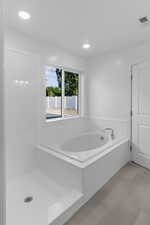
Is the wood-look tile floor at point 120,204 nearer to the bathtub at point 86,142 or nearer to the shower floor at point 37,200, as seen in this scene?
the shower floor at point 37,200

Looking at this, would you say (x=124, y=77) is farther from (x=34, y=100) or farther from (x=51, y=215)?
(x=51, y=215)

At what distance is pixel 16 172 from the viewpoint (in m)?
2.40

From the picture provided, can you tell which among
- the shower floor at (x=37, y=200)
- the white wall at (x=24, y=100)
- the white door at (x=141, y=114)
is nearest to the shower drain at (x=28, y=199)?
the shower floor at (x=37, y=200)


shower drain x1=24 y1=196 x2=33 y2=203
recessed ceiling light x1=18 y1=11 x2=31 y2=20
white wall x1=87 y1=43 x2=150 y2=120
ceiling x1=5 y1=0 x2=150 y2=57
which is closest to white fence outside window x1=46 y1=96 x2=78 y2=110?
white wall x1=87 y1=43 x2=150 y2=120

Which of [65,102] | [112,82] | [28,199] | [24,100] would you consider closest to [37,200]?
[28,199]

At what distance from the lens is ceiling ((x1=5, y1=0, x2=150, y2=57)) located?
1.68 m

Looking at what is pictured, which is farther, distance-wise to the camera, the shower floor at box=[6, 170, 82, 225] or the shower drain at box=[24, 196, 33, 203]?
the shower drain at box=[24, 196, 33, 203]

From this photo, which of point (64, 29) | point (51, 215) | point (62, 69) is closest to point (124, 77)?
point (62, 69)

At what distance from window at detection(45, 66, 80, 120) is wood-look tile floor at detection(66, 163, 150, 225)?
1747 mm

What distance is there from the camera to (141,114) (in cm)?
285

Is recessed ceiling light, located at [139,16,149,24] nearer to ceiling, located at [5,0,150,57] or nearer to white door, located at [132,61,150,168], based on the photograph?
Answer: ceiling, located at [5,0,150,57]

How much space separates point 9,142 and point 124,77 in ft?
8.51

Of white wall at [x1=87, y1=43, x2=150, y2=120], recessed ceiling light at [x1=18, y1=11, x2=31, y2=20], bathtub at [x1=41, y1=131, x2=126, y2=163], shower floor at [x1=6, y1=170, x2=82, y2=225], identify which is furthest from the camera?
bathtub at [x1=41, y1=131, x2=126, y2=163]

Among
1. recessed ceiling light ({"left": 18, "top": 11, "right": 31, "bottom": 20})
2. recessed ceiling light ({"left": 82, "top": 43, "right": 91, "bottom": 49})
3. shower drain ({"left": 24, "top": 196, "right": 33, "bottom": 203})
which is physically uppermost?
recessed ceiling light ({"left": 82, "top": 43, "right": 91, "bottom": 49})
